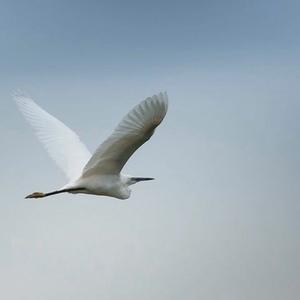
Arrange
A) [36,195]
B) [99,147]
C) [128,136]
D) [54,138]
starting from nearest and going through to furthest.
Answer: [128,136]
[99,147]
[36,195]
[54,138]

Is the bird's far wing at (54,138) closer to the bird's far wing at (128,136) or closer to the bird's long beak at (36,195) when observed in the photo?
the bird's long beak at (36,195)

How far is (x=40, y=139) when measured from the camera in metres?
17.1

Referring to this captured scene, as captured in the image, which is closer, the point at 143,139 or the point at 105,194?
the point at 143,139

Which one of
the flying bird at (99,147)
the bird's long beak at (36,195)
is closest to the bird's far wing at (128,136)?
A: the flying bird at (99,147)

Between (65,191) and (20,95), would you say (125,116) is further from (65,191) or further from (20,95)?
(20,95)

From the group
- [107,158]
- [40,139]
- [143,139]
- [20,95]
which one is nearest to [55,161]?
[40,139]

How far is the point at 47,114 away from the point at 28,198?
2.73 m

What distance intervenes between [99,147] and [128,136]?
0.72 m

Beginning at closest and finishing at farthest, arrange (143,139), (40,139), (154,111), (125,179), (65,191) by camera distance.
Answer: (154,111)
(143,139)
(65,191)
(125,179)
(40,139)

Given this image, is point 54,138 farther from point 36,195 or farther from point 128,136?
point 128,136

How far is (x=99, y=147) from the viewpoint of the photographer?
13.6 meters

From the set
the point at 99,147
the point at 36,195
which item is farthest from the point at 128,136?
the point at 36,195

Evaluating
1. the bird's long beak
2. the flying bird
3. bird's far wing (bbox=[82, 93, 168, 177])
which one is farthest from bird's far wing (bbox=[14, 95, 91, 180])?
bird's far wing (bbox=[82, 93, 168, 177])

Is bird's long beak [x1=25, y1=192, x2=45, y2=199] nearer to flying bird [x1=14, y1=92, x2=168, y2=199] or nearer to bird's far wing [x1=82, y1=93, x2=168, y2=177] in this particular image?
flying bird [x1=14, y1=92, x2=168, y2=199]
